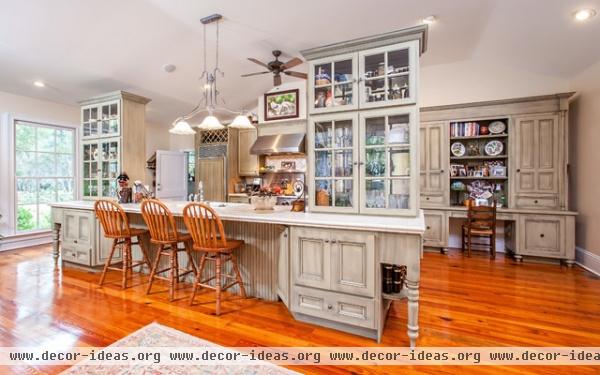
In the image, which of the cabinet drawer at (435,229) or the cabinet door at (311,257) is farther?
the cabinet drawer at (435,229)

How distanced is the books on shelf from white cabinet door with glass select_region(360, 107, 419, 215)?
111 inches

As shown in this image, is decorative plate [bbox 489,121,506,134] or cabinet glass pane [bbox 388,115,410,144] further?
decorative plate [bbox 489,121,506,134]

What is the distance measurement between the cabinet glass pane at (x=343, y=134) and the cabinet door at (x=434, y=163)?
256 cm

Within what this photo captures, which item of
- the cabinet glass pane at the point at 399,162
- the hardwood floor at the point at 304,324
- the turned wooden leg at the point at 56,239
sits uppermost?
the cabinet glass pane at the point at 399,162

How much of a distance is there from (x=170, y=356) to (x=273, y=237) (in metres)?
1.19

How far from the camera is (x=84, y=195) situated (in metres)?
4.55

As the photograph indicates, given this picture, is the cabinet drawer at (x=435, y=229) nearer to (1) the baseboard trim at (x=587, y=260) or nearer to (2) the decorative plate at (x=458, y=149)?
(2) the decorative plate at (x=458, y=149)

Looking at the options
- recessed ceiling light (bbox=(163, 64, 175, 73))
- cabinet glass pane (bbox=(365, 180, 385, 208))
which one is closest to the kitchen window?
recessed ceiling light (bbox=(163, 64, 175, 73))

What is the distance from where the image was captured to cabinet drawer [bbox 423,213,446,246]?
14.9ft

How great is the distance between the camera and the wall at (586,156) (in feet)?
11.8

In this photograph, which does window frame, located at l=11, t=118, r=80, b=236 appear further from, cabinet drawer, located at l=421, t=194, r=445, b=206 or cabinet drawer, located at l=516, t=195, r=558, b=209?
cabinet drawer, located at l=516, t=195, r=558, b=209

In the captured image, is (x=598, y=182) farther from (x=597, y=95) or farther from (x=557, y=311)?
(x=557, y=311)

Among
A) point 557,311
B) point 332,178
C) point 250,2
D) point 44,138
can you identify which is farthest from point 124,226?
point 557,311

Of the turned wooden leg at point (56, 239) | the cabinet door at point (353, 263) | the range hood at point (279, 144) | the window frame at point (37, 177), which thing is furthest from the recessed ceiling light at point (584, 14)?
the window frame at point (37, 177)
